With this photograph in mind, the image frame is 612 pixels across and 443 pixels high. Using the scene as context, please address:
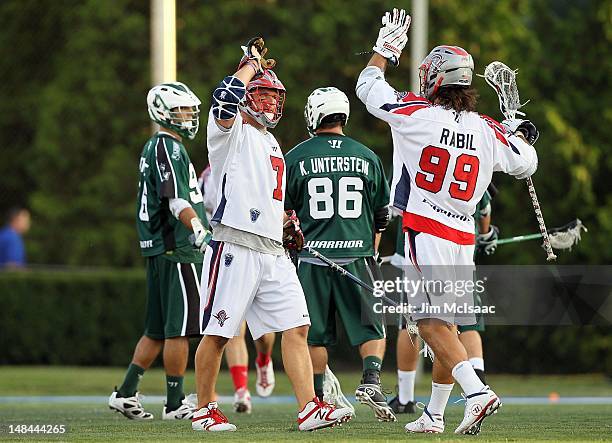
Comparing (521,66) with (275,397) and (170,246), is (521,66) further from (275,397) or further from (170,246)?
(170,246)

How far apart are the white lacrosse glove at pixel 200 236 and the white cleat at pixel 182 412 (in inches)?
47.7

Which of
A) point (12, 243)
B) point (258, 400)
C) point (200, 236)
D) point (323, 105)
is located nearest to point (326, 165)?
point (323, 105)

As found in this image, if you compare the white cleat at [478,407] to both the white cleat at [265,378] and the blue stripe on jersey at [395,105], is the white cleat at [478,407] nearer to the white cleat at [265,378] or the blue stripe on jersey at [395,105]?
the blue stripe on jersey at [395,105]

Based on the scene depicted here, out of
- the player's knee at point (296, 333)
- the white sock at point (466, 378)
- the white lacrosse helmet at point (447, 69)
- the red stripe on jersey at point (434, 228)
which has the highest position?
the white lacrosse helmet at point (447, 69)

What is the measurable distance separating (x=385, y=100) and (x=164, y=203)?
2.32 m

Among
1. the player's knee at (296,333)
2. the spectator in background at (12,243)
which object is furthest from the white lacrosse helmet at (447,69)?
the spectator in background at (12,243)

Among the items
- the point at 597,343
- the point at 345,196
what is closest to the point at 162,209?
the point at 345,196

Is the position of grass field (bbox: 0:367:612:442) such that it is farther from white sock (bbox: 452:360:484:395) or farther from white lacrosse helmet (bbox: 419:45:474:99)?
white lacrosse helmet (bbox: 419:45:474:99)

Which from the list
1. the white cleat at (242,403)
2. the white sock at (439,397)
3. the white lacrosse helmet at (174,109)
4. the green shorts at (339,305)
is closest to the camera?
the white sock at (439,397)

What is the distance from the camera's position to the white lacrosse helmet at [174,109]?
964 centimetres

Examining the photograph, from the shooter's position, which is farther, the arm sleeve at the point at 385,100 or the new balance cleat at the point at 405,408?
the new balance cleat at the point at 405,408

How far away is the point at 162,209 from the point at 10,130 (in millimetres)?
14781

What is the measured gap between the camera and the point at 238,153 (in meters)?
7.93

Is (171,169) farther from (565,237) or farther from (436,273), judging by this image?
(565,237)
